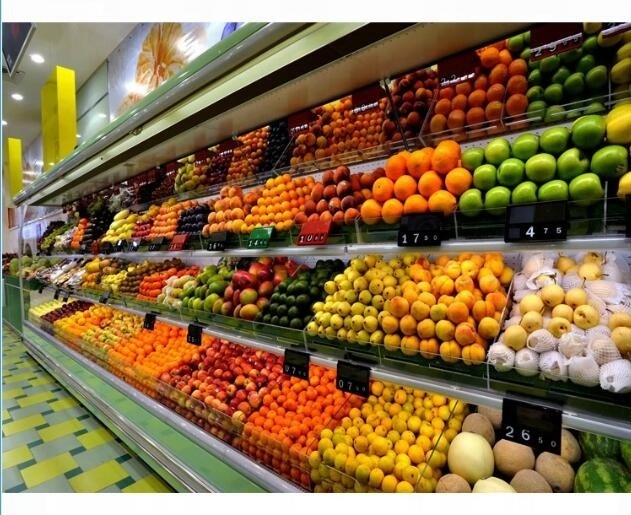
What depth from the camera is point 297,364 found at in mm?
1562

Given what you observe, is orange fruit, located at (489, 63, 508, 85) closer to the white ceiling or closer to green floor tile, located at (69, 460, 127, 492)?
green floor tile, located at (69, 460, 127, 492)

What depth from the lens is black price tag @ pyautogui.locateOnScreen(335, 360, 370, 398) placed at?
135cm

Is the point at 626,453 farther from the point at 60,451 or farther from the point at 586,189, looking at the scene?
the point at 60,451

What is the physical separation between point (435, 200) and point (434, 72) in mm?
780

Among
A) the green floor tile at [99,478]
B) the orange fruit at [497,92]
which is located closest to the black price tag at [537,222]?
the orange fruit at [497,92]

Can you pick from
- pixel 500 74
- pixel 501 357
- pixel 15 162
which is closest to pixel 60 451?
pixel 501 357

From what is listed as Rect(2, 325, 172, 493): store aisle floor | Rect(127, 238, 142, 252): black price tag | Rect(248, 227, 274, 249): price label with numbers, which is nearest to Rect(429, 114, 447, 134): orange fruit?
Rect(248, 227, 274, 249): price label with numbers

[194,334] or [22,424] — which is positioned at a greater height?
[194,334]

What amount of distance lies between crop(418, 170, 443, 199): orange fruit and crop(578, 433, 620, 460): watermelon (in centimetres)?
98

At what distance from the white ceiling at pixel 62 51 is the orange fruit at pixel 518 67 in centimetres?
531

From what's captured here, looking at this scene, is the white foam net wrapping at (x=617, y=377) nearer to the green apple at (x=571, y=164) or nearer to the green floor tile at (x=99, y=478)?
the green apple at (x=571, y=164)

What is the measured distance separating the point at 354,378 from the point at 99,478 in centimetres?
176

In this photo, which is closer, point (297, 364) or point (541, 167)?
point (541, 167)
